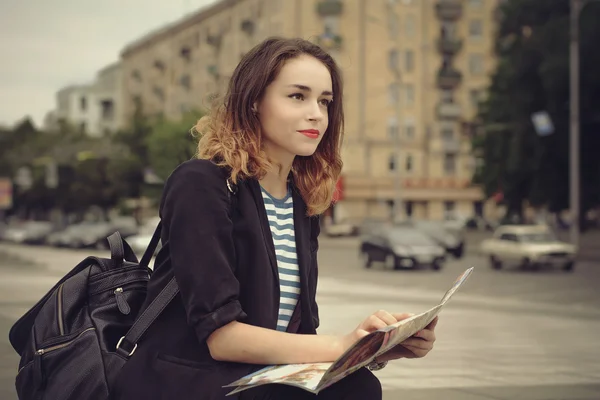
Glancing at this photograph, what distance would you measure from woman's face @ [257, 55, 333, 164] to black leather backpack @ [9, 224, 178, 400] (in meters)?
0.45

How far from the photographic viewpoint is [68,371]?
8.32 feet

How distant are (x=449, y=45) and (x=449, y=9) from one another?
2.76 meters

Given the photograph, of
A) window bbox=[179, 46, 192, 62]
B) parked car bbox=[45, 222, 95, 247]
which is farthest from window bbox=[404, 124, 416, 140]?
parked car bbox=[45, 222, 95, 247]

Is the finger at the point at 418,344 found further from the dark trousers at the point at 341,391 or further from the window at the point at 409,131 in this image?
the window at the point at 409,131

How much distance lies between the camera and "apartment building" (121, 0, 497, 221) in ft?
227

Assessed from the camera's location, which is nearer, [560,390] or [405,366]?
[560,390]

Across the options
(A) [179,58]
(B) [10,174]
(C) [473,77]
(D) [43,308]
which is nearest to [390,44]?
(C) [473,77]

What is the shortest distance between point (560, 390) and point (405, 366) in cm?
161

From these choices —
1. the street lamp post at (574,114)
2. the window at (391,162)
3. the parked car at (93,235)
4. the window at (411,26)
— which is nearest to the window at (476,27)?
the window at (411,26)

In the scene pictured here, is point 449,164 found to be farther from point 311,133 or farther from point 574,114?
point 311,133

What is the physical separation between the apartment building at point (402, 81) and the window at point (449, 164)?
0.26 feet

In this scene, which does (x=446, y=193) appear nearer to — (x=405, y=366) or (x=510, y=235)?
(x=510, y=235)

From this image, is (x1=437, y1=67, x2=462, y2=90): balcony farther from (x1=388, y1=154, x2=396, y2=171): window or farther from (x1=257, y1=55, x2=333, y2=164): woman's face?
(x1=257, y1=55, x2=333, y2=164): woman's face

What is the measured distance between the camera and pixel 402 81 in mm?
67438
